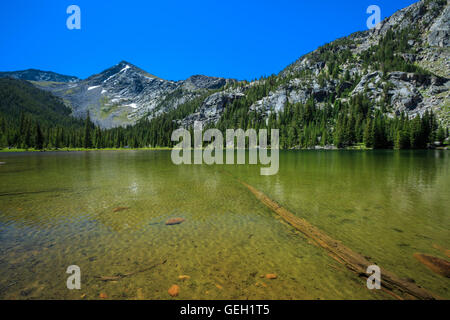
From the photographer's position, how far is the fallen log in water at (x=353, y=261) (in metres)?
5.08

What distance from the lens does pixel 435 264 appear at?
651 cm

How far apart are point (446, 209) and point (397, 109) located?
214109 millimetres

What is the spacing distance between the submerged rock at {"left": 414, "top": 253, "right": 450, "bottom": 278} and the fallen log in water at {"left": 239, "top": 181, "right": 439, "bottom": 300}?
1668mm

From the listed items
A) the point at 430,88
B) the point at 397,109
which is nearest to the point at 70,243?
the point at 397,109

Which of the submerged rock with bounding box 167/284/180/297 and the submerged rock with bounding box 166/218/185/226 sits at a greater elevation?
the submerged rock with bounding box 167/284/180/297

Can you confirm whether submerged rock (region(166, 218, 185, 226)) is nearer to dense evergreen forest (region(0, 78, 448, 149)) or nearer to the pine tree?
dense evergreen forest (region(0, 78, 448, 149))

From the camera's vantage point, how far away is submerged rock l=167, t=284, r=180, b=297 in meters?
5.17

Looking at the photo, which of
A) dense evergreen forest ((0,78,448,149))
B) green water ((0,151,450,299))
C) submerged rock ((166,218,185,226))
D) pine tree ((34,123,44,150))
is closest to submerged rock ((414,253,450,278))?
green water ((0,151,450,299))

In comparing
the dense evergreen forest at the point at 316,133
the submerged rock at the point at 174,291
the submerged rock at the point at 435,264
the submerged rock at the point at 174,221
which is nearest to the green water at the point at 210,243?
the submerged rock at the point at 174,291

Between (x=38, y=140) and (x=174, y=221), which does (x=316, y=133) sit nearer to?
(x=174, y=221)

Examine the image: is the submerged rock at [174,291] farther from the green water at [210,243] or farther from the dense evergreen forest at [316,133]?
the dense evergreen forest at [316,133]

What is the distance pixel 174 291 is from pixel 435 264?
8.43 metres

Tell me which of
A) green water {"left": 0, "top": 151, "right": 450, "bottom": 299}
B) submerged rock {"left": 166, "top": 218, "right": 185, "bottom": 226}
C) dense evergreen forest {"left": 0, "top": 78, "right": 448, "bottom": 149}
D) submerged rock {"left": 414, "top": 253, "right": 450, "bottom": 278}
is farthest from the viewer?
dense evergreen forest {"left": 0, "top": 78, "right": 448, "bottom": 149}

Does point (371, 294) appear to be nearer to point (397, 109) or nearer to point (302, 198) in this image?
point (302, 198)
